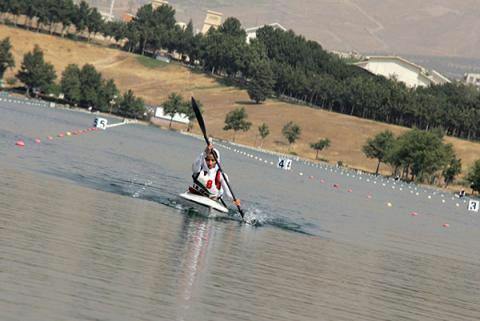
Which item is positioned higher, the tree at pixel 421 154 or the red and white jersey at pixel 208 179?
the tree at pixel 421 154

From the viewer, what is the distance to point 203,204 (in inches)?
1971

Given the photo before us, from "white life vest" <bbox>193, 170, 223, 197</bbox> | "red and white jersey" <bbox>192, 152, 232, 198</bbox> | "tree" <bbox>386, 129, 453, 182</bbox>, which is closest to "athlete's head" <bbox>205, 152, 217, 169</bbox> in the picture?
"red and white jersey" <bbox>192, 152, 232, 198</bbox>

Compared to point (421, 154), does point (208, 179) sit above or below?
below

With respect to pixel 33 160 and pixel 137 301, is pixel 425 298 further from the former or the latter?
pixel 33 160

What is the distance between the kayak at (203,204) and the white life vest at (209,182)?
1.24ft

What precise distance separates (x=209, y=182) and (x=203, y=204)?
48.1 inches

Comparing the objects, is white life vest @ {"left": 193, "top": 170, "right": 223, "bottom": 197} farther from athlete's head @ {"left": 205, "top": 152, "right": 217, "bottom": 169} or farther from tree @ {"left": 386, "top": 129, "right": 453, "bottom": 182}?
tree @ {"left": 386, "top": 129, "right": 453, "bottom": 182}

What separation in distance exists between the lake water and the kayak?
0.53 m

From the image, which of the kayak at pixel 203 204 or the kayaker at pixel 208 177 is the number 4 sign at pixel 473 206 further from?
the kayak at pixel 203 204

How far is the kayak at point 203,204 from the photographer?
164ft

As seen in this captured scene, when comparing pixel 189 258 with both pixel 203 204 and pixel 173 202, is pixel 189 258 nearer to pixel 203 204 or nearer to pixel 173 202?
pixel 203 204

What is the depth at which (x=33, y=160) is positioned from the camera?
2426 inches

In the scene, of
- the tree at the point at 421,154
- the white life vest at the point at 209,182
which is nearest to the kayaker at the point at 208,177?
the white life vest at the point at 209,182

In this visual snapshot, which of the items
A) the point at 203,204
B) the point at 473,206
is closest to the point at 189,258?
the point at 203,204
